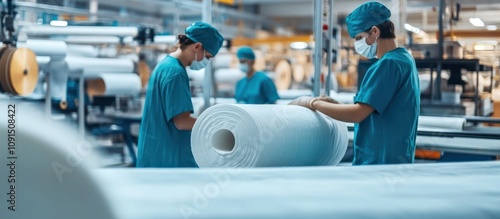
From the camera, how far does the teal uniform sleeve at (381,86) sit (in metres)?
1.95

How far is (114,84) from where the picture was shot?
21.3 feet

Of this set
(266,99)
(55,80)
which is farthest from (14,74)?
(266,99)

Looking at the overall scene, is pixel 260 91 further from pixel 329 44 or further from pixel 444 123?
pixel 444 123

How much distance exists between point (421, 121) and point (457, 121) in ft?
0.68

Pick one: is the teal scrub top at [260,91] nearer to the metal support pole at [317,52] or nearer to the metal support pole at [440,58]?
the metal support pole at [440,58]

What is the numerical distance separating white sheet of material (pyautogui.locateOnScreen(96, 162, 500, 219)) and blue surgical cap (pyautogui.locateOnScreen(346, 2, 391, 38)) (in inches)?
28.8

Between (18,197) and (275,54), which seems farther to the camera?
(275,54)

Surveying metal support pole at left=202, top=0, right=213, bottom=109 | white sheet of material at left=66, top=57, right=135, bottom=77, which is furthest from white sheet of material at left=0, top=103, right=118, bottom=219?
white sheet of material at left=66, top=57, right=135, bottom=77

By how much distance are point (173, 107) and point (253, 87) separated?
301 cm

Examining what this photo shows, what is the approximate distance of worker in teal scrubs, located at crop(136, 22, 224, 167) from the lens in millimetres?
2246

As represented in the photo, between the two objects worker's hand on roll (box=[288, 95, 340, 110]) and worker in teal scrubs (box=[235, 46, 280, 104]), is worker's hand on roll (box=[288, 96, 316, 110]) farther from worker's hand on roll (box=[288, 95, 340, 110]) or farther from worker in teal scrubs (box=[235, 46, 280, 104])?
worker in teal scrubs (box=[235, 46, 280, 104])

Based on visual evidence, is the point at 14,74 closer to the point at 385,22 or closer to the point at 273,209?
the point at 385,22

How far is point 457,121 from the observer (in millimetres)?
3471

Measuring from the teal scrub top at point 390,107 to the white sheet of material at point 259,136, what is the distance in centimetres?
16
